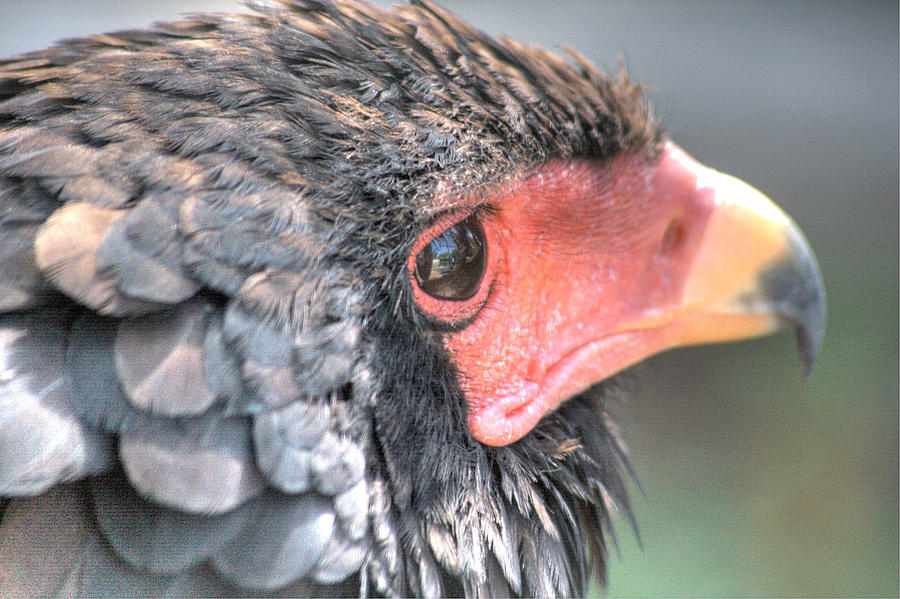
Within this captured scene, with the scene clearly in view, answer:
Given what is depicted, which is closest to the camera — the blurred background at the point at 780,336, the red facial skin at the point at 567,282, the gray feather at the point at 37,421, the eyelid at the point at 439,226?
the gray feather at the point at 37,421

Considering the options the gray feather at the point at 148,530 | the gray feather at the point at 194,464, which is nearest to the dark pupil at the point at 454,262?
the gray feather at the point at 194,464

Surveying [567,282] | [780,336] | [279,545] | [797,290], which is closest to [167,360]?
[279,545]

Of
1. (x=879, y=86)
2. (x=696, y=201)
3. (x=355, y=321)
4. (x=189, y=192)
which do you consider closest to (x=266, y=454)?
(x=355, y=321)

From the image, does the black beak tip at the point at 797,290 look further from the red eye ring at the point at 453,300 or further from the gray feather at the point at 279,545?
the gray feather at the point at 279,545

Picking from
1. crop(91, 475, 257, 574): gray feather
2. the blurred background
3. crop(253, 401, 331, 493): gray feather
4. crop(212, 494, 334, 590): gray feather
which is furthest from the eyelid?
the blurred background

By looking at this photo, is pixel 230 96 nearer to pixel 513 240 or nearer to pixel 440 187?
pixel 440 187

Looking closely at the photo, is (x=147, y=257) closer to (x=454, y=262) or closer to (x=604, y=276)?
(x=454, y=262)

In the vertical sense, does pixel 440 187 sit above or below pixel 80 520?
above
